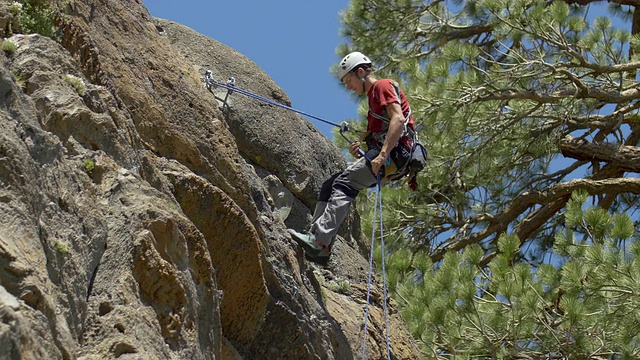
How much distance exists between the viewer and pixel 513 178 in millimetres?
11320

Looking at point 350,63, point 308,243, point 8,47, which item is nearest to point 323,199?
point 308,243

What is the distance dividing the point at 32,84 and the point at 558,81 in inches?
257

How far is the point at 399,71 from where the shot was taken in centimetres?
1191

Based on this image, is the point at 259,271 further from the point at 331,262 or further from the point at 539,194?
the point at 539,194

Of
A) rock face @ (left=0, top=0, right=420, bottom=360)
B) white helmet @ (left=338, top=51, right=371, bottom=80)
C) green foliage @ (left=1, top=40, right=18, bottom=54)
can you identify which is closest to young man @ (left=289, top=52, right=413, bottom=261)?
white helmet @ (left=338, top=51, right=371, bottom=80)

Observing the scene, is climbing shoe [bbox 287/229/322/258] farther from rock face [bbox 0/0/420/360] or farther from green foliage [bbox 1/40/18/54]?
green foliage [bbox 1/40/18/54]

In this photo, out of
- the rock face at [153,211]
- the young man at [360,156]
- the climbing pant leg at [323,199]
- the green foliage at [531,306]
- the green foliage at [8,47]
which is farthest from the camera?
the green foliage at [531,306]

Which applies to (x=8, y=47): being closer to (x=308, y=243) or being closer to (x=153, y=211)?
(x=153, y=211)

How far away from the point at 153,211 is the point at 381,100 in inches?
83.5

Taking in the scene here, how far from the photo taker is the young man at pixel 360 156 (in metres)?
6.46

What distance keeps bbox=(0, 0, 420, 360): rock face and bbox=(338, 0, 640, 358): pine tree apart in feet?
5.69

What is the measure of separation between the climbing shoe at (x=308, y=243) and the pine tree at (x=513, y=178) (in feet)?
8.56

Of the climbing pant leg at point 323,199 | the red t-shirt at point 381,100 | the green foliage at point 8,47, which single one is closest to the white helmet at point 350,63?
the red t-shirt at point 381,100

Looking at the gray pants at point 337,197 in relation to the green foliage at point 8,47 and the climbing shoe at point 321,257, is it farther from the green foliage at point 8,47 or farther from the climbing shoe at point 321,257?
the green foliage at point 8,47
